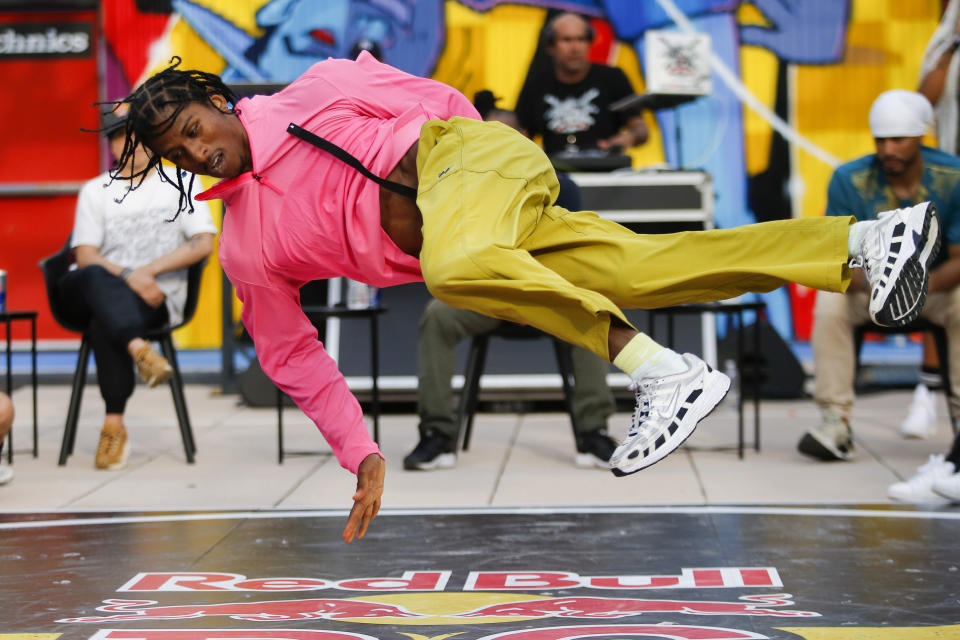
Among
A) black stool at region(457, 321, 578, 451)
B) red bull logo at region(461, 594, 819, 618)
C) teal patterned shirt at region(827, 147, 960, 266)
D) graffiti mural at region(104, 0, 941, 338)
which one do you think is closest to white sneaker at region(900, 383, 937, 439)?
teal patterned shirt at region(827, 147, 960, 266)

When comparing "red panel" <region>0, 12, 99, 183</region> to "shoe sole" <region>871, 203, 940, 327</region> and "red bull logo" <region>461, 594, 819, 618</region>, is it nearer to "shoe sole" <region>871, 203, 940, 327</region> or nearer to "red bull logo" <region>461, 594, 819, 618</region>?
"red bull logo" <region>461, 594, 819, 618</region>

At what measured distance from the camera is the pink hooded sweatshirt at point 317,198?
318 cm

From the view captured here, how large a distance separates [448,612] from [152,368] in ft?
7.88

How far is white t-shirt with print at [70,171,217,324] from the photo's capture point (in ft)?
19.9

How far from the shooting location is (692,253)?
319 cm

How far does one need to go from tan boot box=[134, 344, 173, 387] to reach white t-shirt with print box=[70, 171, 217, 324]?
2.02 ft

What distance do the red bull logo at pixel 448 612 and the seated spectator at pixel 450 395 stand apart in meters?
2.17

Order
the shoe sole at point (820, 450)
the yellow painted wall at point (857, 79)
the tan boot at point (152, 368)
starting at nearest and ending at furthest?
the tan boot at point (152, 368) < the shoe sole at point (820, 450) < the yellow painted wall at point (857, 79)

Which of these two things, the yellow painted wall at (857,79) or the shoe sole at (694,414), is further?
the yellow painted wall at (857,79)

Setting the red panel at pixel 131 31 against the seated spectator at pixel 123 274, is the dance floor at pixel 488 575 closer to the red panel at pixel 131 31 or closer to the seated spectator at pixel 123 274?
the seated spectator at pixel 123 274

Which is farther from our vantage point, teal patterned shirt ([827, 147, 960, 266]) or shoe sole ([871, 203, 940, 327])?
teal patterned shirt ([827, 147, 960, 266])

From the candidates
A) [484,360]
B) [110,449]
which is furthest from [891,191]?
[110,449]

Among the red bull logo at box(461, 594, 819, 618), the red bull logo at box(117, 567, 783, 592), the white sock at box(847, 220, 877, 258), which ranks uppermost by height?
the white sock at box(847, 220, 877, 258)

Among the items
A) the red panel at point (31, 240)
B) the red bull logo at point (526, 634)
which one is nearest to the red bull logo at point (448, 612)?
the red bull logo at point (526, 634)
